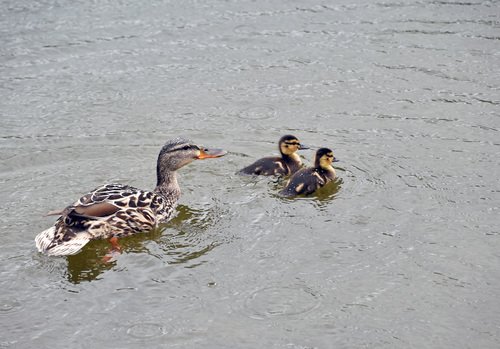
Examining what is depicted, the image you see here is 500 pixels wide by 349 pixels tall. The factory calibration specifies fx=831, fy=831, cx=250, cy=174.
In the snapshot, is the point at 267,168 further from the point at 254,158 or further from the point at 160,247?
the point at 160,247

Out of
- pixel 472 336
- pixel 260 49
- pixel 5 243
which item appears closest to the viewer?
pixel 472 336

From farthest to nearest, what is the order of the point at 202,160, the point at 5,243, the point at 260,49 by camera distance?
the point at 260,49 < the point at 202,160 < the point at 5,243

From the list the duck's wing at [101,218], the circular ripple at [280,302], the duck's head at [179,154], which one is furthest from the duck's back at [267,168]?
the circular ripple at [280,302]

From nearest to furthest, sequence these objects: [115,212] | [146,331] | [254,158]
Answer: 1. [146,331]
2. [115,212]
3. [254,158]

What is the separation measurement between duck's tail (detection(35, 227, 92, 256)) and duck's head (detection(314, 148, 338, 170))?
7.21 ft

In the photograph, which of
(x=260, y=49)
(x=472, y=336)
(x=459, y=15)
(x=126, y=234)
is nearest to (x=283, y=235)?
(x=126, y=234)

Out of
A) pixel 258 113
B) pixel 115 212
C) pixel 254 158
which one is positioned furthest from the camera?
pixel 258 113

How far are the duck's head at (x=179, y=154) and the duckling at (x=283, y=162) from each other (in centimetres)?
33

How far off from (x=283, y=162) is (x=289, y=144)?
6.9 inches

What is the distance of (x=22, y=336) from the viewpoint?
5.11 metres

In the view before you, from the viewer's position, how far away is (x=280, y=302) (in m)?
5.41

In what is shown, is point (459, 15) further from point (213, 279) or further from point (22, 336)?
point (22, 336)

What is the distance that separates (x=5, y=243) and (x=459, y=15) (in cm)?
693

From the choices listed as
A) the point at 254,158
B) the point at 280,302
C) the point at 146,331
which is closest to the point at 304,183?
the point at 254,158
